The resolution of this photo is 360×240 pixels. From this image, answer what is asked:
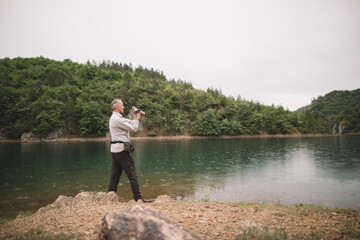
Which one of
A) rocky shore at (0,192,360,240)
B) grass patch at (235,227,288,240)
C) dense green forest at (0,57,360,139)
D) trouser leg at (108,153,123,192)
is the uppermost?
dense green forest at (0,57,360,139)

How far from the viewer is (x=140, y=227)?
269 centimetres

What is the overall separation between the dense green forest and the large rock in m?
83.2

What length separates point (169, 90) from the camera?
119188 mm

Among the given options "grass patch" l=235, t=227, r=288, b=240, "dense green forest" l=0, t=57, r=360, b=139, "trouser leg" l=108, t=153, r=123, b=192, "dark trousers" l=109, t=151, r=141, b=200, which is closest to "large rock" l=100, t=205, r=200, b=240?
"grass patch" l=235, t=227, r=288, b=240

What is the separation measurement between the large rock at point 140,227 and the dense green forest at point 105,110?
83238 millimetres

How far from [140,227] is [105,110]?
10021 centimetres

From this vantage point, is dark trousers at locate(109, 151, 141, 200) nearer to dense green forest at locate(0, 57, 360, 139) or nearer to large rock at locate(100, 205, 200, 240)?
large rock at locate(100, 205, 200, 240)

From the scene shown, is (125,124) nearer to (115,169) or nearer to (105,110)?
(115,169)

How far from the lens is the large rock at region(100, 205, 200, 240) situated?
2.56 metres

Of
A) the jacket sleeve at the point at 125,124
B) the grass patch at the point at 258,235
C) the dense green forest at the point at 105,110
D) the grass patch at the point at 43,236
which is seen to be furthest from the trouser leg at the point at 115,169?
the dense green forest at the point at 105,110

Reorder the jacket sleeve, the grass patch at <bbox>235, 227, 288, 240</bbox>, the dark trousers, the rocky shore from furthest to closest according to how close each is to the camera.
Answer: the dark trousers, the jacket sleeve, the rocky shore, the grass patch at <bbox>235, 227, 288, 240</bbox>

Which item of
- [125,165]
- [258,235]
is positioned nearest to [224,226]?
[258,235]

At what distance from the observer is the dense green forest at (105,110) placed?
77.5 metres

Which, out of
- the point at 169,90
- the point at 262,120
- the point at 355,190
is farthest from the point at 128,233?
the point at 169,90
